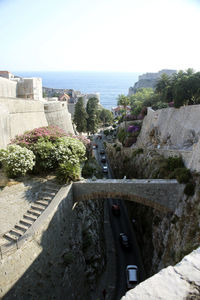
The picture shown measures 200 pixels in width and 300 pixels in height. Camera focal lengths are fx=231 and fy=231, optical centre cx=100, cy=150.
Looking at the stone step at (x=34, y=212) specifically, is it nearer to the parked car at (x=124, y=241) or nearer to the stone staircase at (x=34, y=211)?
the stone staircase at (x=34, y=211)

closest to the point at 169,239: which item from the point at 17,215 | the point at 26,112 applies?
the point at 17,215

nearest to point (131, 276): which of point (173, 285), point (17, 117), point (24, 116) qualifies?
point (173, 285)

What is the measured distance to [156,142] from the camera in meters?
34.0

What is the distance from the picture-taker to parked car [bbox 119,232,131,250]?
25803mm

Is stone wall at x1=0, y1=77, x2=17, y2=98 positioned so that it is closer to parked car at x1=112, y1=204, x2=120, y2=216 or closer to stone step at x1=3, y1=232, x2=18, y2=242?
stone step at x1=3, y1=232, x2=18, y2=242

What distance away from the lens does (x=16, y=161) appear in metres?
19.3

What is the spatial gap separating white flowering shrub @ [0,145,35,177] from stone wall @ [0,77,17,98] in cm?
1354

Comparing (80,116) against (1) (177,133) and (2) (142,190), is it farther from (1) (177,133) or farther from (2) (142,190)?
(2) (142,190)

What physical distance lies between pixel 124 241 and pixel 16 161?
50.1ft

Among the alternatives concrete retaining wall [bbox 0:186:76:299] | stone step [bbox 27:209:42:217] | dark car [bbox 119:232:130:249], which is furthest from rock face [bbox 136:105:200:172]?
stone step [bbox 27:209:42:217]

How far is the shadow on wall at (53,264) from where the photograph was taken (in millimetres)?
13211

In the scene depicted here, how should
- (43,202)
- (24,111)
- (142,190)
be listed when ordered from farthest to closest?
(24,111)
(142,190)
(43,202)

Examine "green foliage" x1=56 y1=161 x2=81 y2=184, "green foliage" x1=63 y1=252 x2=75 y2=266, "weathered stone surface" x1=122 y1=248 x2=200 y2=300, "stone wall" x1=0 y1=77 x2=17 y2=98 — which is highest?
"stone wall" x1=0 y1=77 x2=17 y2=98

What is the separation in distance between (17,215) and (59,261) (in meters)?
4.44
